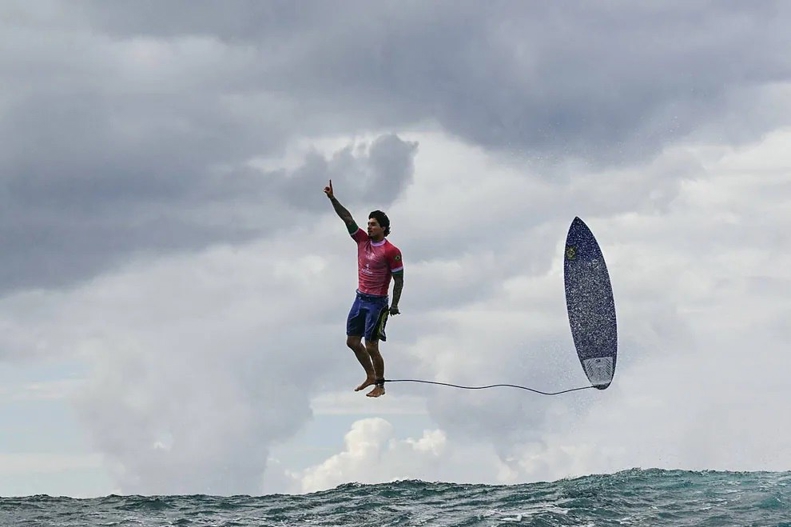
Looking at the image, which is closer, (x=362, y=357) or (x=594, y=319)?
(x=362, y=357)

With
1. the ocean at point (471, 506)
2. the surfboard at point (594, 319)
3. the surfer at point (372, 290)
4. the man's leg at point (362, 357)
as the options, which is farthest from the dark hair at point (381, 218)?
the surfboard at point (594, 319)

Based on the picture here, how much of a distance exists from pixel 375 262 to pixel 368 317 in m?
1.23

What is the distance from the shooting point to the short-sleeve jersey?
61.3 ft

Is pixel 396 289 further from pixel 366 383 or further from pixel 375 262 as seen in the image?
pixel 366 383

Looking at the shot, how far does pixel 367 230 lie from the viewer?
61.5 feet

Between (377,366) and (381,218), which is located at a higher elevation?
(381,218)

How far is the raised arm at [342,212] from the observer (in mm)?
18484

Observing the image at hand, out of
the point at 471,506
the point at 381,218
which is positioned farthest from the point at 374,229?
the point at 471,506

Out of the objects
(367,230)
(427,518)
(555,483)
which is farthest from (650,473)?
(367,230)

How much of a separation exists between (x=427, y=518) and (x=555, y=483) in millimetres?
5953

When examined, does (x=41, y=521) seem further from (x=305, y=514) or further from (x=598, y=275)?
(x=598, y=275)

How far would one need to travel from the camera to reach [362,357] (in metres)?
19.4

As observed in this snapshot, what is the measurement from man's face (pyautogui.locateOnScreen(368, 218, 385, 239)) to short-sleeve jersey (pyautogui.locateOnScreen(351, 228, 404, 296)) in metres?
0.17

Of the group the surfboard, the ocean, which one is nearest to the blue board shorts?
the ocean
